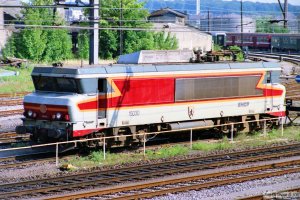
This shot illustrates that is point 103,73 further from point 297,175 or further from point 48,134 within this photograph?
point 297,175

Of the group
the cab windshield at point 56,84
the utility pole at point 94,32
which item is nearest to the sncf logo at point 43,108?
the cab windshield at point 56,84

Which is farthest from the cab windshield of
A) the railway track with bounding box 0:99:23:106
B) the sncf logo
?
the railway track with bounding box 0:99:23:106

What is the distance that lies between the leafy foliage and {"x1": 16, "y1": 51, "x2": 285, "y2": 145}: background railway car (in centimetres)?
3145

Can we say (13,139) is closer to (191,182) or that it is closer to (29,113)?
(29,113)

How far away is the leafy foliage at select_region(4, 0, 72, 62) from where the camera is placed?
54344 mm

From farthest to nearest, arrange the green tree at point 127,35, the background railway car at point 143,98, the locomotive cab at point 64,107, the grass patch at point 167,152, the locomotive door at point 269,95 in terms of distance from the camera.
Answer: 1. the green tree at point 127,35
2. the locomotive door at point 269,95
3. the grass patch at point 167,152
4. the background railway car at point 143,98
5. the locomotive cab at point 64,107

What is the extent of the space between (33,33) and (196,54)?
3268cm

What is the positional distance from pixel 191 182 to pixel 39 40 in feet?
132

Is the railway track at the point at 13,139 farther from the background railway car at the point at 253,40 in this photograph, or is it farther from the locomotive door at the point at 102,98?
the background railway car at the point at 253,40

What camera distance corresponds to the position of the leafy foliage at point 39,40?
54.3m

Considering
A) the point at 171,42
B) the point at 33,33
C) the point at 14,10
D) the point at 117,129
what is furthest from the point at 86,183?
the point at 14,10

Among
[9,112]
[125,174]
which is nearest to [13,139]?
[9,112]

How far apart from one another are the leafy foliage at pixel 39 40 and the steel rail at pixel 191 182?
1467 inches

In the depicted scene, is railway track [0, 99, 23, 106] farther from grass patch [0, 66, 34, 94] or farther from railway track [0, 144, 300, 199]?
railway track [0, 144, 300, 199]
